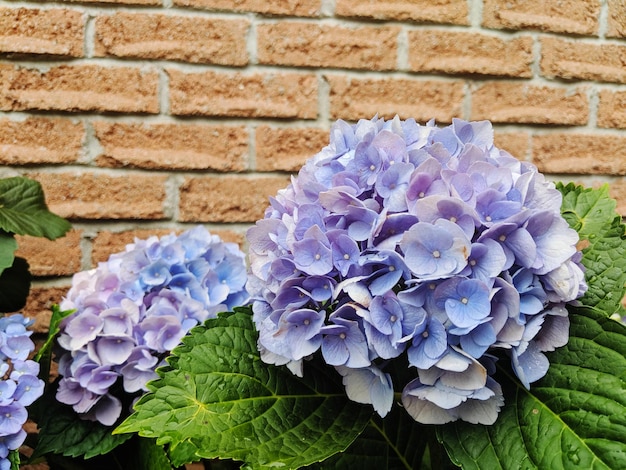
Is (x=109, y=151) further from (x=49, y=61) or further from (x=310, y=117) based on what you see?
(x=310, y=117)

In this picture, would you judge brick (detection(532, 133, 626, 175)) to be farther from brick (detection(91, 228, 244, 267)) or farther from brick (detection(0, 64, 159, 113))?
brick (detection(0, 64, 159, 113))

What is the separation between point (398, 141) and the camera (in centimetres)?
60

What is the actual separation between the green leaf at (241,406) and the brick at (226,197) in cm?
60

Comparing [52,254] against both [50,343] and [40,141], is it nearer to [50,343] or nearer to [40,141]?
[40,141]

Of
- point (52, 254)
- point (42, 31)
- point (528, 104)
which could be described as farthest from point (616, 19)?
point (52, 254)

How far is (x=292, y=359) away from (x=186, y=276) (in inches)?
15.2

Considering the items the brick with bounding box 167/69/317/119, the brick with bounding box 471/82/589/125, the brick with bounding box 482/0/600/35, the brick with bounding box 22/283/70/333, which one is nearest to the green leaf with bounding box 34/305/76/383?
the brick with bounding box 22/283/70/333

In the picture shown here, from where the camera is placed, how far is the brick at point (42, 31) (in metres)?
1.13

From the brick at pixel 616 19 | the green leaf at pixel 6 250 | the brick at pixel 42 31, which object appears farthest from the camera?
the brick at pixel 616 19

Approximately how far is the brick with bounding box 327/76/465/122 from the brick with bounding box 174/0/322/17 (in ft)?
0.49

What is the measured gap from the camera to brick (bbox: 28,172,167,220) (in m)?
1.19

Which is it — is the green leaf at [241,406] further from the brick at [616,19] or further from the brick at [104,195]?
the brick at [616,19]

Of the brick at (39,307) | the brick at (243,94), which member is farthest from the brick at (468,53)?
the brick at (39,307)

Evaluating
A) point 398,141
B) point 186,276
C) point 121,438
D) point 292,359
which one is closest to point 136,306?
point 186,276
